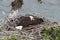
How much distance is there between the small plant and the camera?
6660mm

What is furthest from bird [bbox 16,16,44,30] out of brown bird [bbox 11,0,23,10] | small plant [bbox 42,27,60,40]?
small plant [bbox 42,27,60,40]

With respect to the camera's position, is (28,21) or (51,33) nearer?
(51,33)

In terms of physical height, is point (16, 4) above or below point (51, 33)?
above

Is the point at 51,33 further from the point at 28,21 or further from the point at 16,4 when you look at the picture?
the point at 16,4

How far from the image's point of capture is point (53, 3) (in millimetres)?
15031

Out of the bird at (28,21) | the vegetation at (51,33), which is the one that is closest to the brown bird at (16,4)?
the bird at (28,21)

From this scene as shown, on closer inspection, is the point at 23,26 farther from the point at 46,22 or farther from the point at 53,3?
the point at 53,3

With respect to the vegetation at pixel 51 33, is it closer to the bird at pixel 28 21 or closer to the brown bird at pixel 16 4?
the bird at pixel 28 21

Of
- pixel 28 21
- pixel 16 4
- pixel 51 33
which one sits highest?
pixel 16 4

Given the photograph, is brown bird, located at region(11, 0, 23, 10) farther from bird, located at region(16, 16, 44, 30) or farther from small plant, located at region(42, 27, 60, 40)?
small plant, located at region(42, 27, 60, 40)

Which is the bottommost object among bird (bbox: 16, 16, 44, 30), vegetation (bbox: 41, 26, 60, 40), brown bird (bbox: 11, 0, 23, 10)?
vegetation (bbox: 41, 26, 60, 40)

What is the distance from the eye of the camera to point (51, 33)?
6777mm

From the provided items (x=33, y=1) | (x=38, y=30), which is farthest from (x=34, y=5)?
(x=38, y=30)

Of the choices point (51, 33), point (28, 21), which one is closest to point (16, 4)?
point (28, 21)
